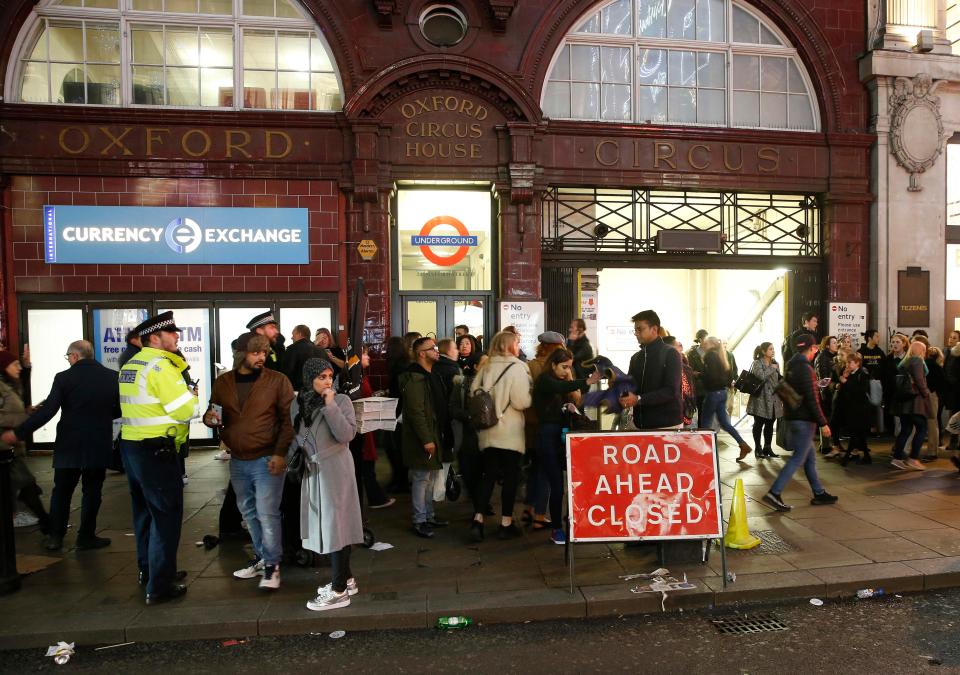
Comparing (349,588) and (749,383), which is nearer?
(349,588)

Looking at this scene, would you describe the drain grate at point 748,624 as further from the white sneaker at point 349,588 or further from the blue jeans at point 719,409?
the blue jeans at point 719,409

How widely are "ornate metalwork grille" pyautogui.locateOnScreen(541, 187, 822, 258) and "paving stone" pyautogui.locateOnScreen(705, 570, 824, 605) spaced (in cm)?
742

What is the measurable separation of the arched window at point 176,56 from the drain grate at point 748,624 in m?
9.77

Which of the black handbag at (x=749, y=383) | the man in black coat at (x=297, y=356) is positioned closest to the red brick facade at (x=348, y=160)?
the black handbag at (x=749, y=383)

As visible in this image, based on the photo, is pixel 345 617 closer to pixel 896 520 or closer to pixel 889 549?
pixel 889 549

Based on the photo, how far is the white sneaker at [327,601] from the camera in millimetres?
4574

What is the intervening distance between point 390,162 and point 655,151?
15.6 feet

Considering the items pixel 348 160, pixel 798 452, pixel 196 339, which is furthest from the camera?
pixel 348 160

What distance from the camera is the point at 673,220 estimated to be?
1188 cm

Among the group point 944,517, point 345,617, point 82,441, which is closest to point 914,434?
point 944,517

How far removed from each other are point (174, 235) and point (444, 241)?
A: 4.49m

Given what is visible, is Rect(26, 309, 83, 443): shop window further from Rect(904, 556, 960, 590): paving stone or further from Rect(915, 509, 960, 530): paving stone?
Rect(915, 509, 960, 530): paving stone

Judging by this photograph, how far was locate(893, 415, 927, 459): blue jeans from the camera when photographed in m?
Result: 8.79

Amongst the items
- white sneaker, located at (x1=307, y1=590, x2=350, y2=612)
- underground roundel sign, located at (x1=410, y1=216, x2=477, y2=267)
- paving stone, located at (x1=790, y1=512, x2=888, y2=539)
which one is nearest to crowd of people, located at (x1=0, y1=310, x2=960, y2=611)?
white sneaker, located at (x1=307, y1=590, x2=350, y2=612)
